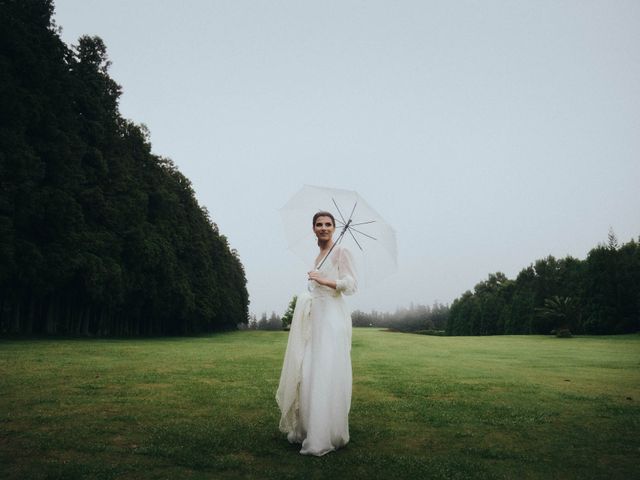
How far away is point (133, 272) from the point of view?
34000 mm

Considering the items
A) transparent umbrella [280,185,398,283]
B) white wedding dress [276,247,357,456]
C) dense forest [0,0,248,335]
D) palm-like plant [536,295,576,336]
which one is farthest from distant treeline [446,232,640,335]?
white wedding dress [276,247,357,456]

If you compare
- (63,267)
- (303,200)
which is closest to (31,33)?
(63,267)

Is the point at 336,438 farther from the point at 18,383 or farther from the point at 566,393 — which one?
the point at 18,383

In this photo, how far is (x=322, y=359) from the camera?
225 inches

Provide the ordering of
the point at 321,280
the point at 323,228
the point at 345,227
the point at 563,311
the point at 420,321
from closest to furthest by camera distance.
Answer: the point at 321,280 → the point at 323,228 → the point at 345,227 → the point at 563,311 → the point at 420,321

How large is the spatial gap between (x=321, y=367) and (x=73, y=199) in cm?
2616

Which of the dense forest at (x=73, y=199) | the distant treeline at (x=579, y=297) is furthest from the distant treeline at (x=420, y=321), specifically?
the dense forest at (x=73, y=199)

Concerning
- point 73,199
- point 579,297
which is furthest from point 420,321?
point 73,199

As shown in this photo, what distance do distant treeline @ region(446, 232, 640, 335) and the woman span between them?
50.4m

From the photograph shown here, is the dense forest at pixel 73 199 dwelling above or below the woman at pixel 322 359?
A: above

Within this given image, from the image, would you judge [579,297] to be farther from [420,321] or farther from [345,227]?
[420,321]

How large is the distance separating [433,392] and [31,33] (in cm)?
2962

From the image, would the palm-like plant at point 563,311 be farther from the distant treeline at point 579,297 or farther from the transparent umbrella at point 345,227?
the transparent umbrella at point 345,227

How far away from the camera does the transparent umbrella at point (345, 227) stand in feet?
21.2
